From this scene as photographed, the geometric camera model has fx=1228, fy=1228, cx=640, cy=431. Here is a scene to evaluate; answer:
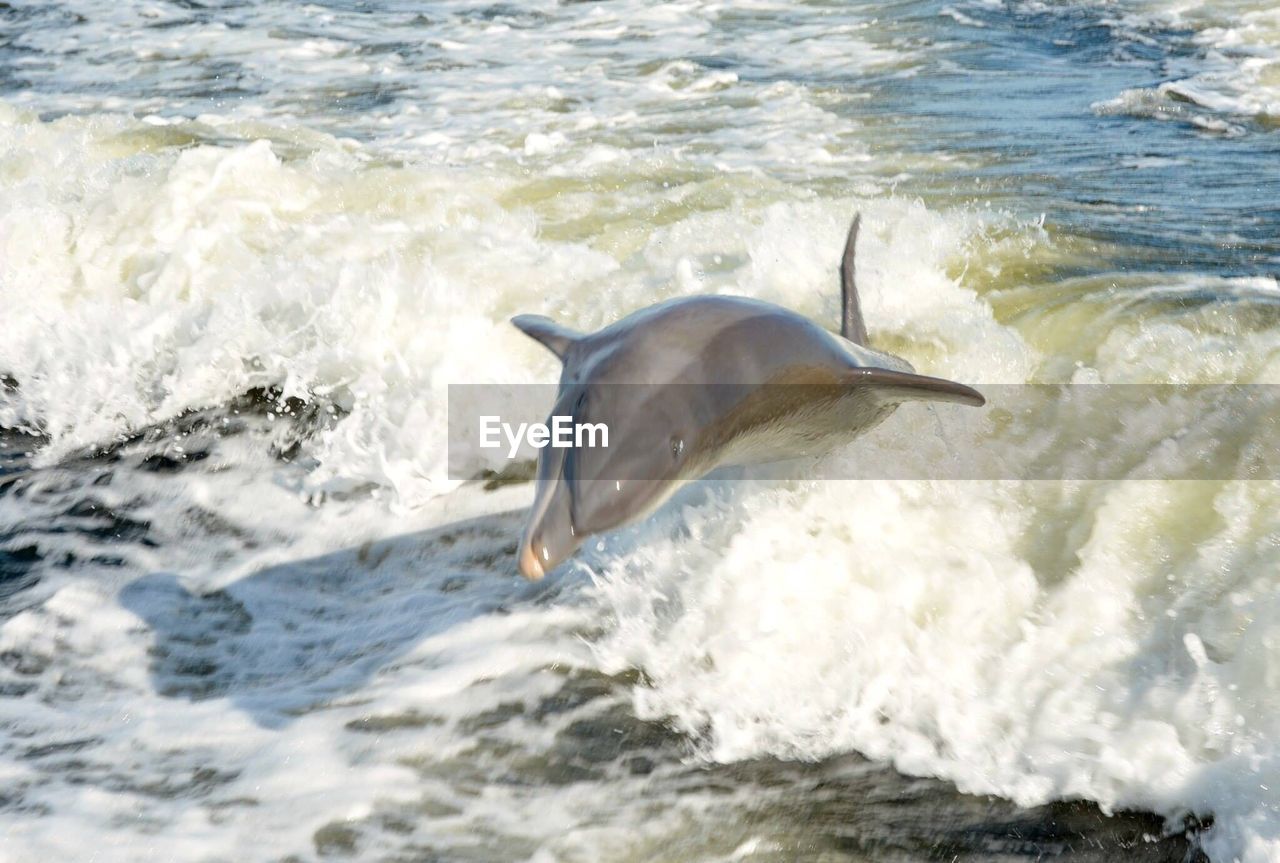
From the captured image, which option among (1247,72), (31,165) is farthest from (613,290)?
(1247,72)

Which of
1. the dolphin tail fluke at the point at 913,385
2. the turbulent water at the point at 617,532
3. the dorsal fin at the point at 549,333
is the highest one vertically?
the dorsal fin at the point at 549,333

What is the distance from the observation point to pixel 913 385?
3625 mm

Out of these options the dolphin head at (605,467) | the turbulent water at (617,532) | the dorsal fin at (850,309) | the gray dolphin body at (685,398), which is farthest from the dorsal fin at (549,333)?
the dorsal fin at (850,309)

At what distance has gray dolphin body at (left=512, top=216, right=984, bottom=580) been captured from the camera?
298cm

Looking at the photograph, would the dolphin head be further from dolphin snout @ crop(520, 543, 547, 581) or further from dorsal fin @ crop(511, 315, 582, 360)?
dorsal fin @ crop(511, 315, 582, 360)

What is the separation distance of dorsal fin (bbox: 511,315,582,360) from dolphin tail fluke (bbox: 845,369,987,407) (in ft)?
2.80

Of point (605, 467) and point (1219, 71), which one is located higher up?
point (1219, 71)

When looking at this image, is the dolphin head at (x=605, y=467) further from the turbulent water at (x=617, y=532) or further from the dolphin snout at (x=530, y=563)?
the turbulent water at (x=617, y=532)

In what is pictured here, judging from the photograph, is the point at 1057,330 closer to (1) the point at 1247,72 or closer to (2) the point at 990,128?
(2) the point at 990,128

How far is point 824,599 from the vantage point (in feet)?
13.8

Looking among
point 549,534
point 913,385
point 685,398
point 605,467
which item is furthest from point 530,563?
point 913,385

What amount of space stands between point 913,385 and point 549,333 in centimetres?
114

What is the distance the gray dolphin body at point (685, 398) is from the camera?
2.98m

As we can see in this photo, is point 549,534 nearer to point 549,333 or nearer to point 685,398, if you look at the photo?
point 685,398
